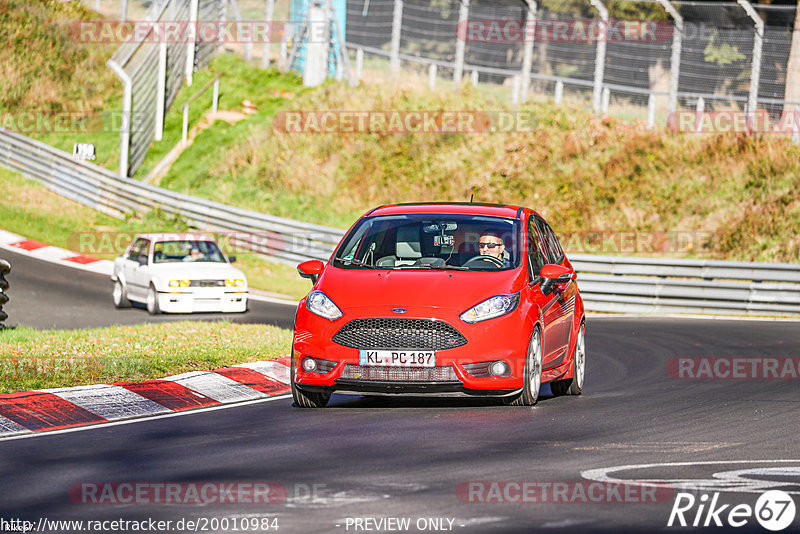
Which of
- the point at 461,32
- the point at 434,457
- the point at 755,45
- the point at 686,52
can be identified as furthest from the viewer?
the point at 461,32

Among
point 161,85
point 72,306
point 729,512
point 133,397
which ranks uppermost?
point 161,85

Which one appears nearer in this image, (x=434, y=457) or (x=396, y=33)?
(x=434, y=457)

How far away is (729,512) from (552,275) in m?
4.53

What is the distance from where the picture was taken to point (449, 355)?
32.0 feet

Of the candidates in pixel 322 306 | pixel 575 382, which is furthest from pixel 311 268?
pixel 575 382

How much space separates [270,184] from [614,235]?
10387mm

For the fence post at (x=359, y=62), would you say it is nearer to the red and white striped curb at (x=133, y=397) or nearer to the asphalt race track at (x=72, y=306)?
→ the asphalt race track at (x=72, y=306)

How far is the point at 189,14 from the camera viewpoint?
130 feet

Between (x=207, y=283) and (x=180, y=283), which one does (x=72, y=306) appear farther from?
(x=207, y=283)

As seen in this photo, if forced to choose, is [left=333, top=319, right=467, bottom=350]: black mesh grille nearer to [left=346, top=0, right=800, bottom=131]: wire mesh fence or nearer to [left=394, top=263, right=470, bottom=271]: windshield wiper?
[left=394, top=263, right=470, bottom=271]: windshield wiper

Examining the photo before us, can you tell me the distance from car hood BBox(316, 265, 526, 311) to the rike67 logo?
3469 millimetres

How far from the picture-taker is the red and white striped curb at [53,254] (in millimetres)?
27812

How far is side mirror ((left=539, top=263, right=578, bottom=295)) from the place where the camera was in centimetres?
1074

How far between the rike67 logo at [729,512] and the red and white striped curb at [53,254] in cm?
2195
